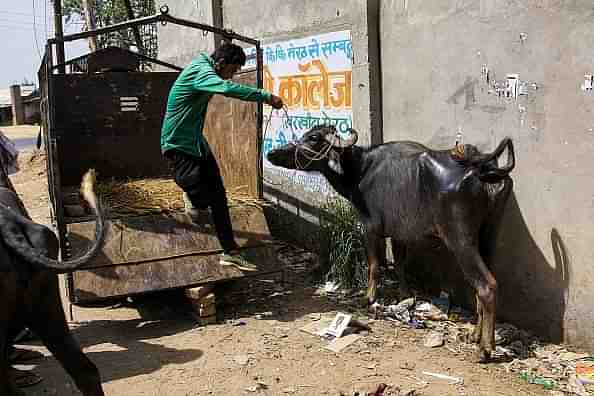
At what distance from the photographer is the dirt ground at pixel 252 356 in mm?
4262

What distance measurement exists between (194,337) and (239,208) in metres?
1.41

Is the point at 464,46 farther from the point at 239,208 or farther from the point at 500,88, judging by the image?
the point at 239,208

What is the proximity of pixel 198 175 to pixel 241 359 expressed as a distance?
5.24 ft

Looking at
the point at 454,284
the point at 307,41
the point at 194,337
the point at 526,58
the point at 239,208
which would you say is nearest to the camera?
the point at 526,58

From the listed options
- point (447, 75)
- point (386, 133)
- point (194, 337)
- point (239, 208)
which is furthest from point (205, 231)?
point (447, 75)

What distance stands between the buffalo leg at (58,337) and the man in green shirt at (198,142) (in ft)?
6.75

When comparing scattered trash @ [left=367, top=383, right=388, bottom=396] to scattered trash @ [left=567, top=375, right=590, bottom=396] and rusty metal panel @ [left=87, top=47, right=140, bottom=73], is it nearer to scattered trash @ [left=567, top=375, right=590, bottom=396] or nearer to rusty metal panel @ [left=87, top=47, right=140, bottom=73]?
scattered trash @ [left=567, top=375, right=590, bottom=396]

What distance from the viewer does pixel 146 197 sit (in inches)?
261

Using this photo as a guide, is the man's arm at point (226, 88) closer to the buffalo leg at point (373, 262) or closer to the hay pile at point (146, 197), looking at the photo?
the hay pile at point (146, 197)

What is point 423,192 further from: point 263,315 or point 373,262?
point 263,315

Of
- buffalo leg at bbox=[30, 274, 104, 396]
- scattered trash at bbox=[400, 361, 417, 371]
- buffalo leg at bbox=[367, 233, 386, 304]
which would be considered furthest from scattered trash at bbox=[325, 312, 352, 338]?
buffalo leg at bbox=[30, 274, 104, 396]

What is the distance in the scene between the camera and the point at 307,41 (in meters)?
7.35

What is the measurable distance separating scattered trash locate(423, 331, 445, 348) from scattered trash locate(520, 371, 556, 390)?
69cm

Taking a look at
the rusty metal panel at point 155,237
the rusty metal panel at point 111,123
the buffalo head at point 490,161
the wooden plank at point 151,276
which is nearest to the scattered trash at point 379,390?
the buffalo head at point 490,161
